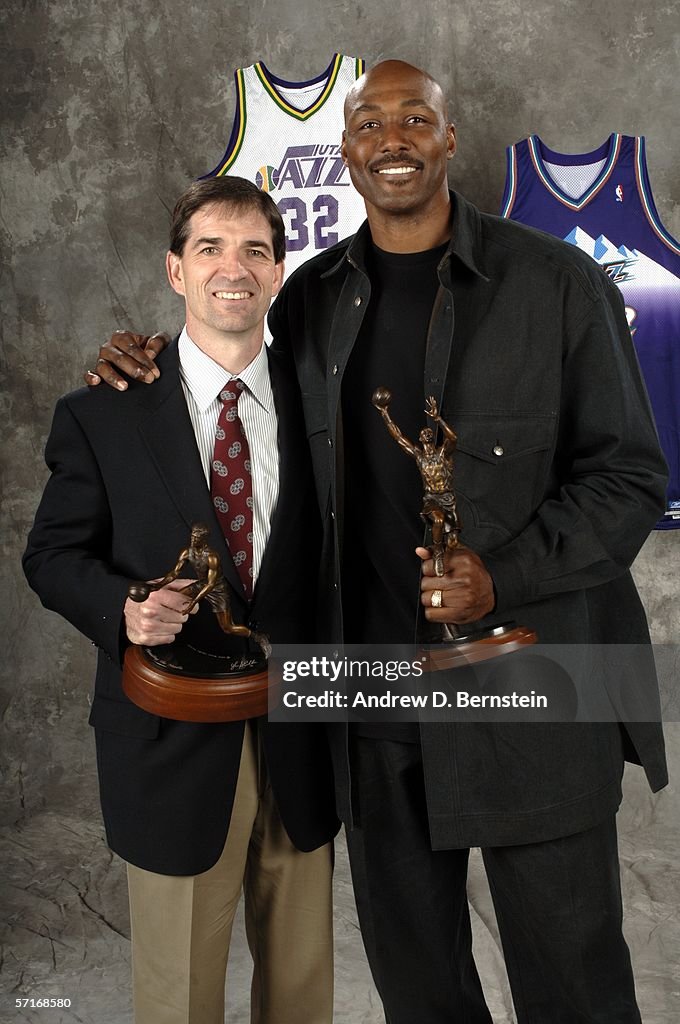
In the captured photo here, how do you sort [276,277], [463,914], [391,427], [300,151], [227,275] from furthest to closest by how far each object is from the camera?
[300,151], [463,914], [276,277], [227,275], [391,427]

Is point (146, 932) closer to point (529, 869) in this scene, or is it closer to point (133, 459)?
point (529, 869)

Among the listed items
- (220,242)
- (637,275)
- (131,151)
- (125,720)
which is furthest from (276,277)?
(131,151)

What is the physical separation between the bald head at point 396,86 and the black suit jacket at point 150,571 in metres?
0.63

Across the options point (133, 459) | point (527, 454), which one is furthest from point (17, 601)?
point (527, 454)

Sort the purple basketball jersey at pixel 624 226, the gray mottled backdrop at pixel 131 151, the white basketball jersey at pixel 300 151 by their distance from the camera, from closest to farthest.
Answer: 1. the white basketball jersey at pixel 300 151
2. the purple basketball jersey at pixel 624 226
3. the gray mottled backdrop at pixel 131 151

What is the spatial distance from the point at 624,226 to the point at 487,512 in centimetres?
231

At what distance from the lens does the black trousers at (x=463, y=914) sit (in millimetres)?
2064

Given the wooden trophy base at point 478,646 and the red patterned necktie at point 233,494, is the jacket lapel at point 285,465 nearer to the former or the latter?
the red patterned necktie at point 233,494

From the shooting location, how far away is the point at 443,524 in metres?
1.75

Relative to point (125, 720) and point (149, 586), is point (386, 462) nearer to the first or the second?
point (149, 586)

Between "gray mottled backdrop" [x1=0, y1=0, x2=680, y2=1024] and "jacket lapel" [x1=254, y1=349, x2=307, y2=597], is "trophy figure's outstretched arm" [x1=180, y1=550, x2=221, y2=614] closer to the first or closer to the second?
"jacket lapel" [x1=254, y1=349, x2=307, y2=597]

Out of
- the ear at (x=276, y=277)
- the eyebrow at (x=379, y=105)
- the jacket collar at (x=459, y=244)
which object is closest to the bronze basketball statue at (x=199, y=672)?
the ear at (x=276, y=277)

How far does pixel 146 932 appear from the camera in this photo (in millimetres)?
2090

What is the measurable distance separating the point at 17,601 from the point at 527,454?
9.93ft
